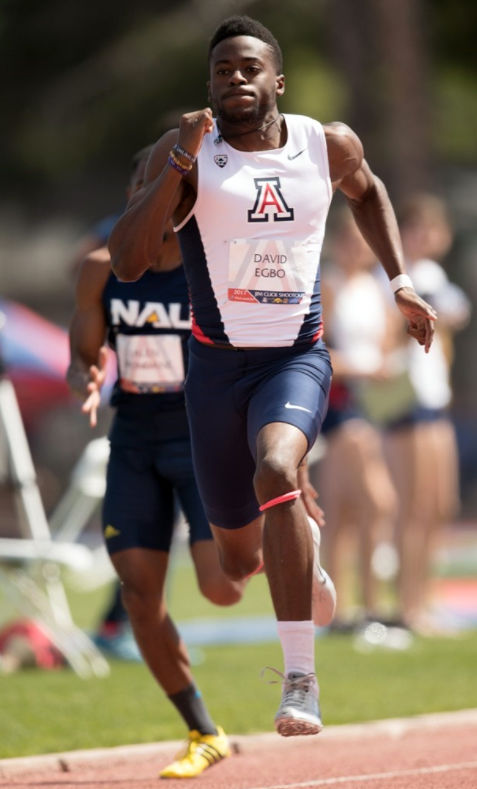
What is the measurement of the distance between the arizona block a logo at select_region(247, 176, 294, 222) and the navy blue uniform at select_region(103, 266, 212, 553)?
1.29 metres

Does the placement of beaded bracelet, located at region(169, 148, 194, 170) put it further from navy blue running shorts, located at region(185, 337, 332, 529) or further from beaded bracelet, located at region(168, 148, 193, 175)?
navy blue running shorts, located at region(185, 337, 332, 529)

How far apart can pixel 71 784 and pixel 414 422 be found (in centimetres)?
535

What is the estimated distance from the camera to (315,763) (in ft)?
21.2

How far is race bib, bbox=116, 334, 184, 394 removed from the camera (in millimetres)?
6570

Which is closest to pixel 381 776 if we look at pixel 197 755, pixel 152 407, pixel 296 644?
pixel 197 755

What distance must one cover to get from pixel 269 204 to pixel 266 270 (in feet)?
0.79

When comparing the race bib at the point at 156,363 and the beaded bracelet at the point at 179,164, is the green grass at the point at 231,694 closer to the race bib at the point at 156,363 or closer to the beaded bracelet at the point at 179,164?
the race bib at the point at 156,363

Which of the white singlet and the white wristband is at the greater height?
the white singlet

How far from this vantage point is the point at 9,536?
1201cm

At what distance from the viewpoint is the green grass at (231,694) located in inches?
281

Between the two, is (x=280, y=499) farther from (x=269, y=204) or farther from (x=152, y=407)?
(x=152, y=407)

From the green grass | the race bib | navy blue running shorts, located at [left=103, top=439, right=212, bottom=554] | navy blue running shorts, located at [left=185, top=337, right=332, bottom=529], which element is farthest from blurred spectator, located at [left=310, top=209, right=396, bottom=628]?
navy blue running shorts, located at [left=185, top=337, right=332, bottom=529]

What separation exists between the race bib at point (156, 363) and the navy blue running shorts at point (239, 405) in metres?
0.88

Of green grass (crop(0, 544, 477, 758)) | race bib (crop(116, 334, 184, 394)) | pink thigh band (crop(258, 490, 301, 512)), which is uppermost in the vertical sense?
pink thigh band (crop(258, 490, 301, 512))
